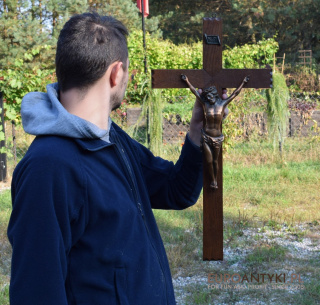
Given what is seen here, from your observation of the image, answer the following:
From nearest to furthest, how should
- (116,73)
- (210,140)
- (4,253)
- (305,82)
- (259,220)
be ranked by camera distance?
(116,73) < (210,140) < (4,253) < (259,220) < (305,82)

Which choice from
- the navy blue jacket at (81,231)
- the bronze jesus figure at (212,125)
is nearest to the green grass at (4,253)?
the bronze jesus figure at (212,125)

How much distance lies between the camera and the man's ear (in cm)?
142

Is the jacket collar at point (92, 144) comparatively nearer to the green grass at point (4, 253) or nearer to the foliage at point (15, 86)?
the green grass at point (4, 253)

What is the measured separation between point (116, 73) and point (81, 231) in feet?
1.65

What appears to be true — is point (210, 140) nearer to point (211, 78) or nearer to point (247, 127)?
point (211, 78)

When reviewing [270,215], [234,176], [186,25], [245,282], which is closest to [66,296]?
[245,282]

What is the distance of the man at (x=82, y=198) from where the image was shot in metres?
1.20

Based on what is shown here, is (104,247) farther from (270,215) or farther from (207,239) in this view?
(270,215)

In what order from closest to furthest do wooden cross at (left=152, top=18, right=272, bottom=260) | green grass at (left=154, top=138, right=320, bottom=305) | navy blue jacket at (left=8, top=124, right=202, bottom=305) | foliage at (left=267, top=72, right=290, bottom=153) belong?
navy blue jacket at (left=8, top=124, right=202, bottom=305) < wooden cross at (left=152, top=18, right=272, bottom=260) < green grass at (left=154, top=138, right=320, bottom=305) < foliage at (left=267, top=72, right=290, bottom=153)

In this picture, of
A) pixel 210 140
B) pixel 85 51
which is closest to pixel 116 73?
pixel 85 51

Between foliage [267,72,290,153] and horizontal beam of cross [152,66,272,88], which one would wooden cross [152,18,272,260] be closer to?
horizontal beam of cross [152,66,272,88]

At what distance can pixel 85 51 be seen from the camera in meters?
1.34

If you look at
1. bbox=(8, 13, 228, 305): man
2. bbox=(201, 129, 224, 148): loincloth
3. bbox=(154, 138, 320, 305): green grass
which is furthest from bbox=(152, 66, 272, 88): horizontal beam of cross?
bbox=(154, 138, 320, 305): green grass

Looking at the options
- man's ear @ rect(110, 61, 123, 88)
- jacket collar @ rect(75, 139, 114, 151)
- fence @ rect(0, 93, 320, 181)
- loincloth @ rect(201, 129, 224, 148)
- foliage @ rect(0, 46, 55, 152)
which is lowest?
fence @ rect(0, 93, 320, 181)
